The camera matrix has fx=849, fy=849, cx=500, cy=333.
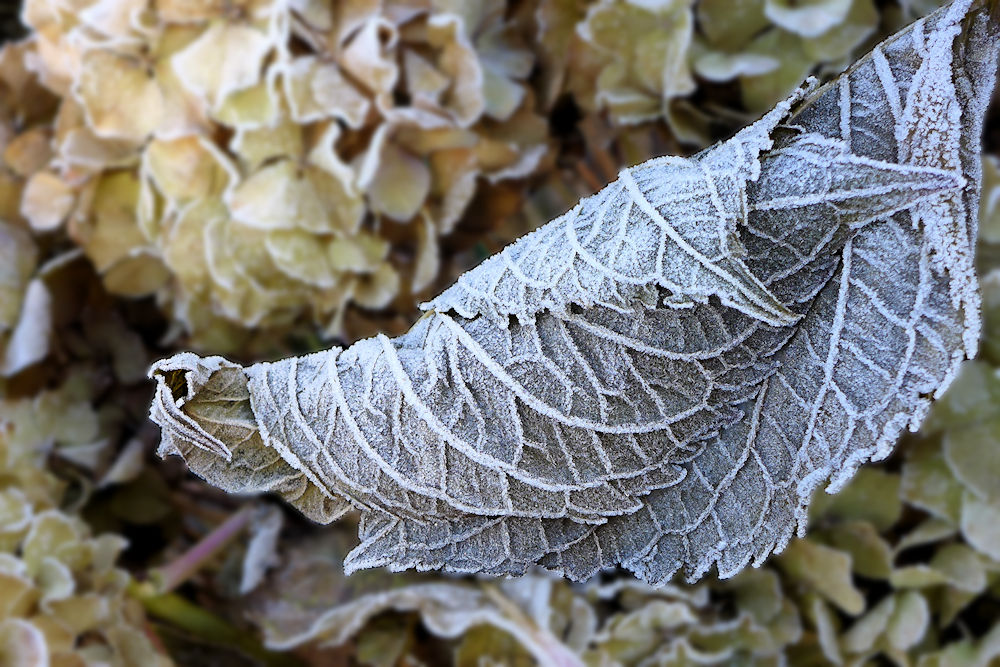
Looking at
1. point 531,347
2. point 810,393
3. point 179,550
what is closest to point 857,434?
point 810,393

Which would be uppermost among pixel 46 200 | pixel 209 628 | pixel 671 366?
pixel 671 366

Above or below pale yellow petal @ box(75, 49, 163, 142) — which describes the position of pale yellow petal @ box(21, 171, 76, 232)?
below

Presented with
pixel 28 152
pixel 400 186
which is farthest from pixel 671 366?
pixel 28 152

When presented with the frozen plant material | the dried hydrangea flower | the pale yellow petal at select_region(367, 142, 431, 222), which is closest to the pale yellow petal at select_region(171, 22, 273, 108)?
the dried hydrangea flower

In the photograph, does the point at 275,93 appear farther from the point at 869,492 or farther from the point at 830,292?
the point at 869,492

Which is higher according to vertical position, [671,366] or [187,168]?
[671,366]

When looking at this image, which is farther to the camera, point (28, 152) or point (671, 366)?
point (28, 152)

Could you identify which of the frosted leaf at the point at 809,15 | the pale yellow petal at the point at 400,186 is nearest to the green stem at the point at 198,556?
the pale yellow petal at the point at 400,186

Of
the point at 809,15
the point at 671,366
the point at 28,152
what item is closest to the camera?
the point at 671,366

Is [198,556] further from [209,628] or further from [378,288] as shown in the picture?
[378,288]

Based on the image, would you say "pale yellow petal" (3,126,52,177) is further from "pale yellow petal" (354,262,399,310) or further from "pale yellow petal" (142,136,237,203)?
Answer: "pale yellow petal" (354,262,399,310)
